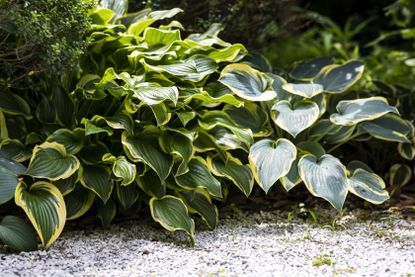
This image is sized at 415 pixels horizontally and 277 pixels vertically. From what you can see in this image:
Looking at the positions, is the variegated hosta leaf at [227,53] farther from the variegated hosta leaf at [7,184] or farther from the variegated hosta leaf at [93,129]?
the variegated hosta leaf at [7,184]

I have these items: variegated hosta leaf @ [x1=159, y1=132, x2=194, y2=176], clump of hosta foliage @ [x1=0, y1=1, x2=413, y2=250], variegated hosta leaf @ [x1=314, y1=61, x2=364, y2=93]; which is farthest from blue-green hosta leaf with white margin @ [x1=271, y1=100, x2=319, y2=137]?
variegated hosta leaf @ [x1=159, y1=132, x2=194, y2=176]

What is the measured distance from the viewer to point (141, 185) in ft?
9.91

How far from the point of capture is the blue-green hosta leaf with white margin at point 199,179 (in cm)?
299

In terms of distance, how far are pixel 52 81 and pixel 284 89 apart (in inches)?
49.0

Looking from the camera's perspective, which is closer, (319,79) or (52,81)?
(52,81)

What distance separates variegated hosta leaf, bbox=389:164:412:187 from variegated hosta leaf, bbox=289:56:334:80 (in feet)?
2.48

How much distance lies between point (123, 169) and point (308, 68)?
1598 mm

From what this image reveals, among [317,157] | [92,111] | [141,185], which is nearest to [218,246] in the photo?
[141,185]

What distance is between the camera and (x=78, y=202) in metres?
3.02

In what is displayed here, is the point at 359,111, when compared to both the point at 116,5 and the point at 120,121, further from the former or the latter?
the point at 116,5

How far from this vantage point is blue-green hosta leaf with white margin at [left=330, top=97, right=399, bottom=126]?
3271 mm

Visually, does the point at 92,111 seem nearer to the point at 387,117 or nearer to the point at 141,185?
the point at 141,185

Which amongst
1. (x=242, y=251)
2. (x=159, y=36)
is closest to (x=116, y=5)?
(x=159, y=36)

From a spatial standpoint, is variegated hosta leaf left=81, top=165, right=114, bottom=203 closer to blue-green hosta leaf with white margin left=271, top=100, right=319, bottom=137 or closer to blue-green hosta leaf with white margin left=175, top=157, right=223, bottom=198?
blue-green hosta leaf with white margin left=175, top=157, right=223, bottom=198
